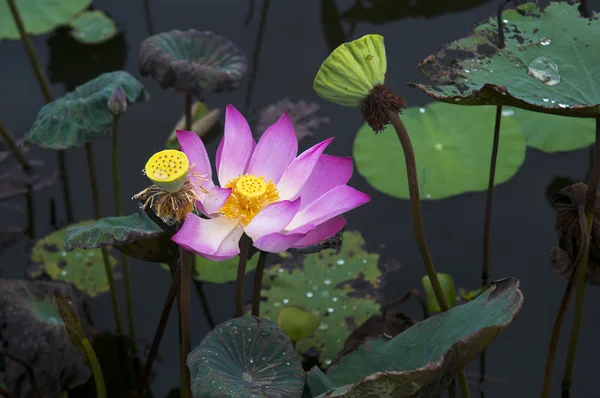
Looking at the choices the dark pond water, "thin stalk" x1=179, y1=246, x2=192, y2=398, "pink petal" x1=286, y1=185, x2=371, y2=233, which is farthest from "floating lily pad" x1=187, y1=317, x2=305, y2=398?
the dark pond water

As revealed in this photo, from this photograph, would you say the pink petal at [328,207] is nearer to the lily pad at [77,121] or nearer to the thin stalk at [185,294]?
the thin stalk at [185,294]

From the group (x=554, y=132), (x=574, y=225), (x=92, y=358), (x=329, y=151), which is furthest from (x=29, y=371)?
(x=554, y=132)

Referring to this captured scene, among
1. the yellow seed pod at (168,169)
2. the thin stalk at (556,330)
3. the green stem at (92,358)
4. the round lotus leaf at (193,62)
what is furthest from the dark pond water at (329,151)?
the yellow seed pod at (168,169)

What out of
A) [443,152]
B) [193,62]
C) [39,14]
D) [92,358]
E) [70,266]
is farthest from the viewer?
A: [39,14]

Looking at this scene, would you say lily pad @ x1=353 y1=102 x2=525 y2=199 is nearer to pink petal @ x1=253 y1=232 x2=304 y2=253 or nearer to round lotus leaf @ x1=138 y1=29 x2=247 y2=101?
round lotus leaf @ x1=138 y1=29 x2=247 y2=101

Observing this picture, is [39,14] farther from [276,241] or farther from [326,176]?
[276,241]

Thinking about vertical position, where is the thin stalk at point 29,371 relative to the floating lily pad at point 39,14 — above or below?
below

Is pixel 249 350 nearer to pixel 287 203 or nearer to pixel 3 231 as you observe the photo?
pixel 287 203
